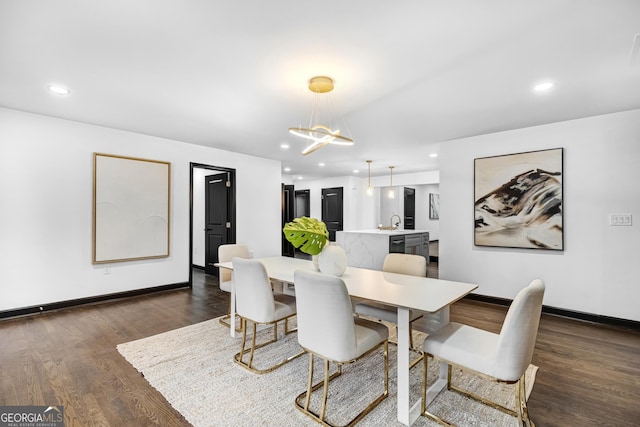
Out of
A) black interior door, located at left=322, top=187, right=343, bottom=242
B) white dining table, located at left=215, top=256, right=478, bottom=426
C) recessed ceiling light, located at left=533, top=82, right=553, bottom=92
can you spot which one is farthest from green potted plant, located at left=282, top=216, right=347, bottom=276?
black interior door, located at left=322, top=187, right=343, bottom=242

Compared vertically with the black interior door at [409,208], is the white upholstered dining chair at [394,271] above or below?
below

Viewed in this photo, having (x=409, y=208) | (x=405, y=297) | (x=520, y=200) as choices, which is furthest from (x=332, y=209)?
(x=405, y=297)

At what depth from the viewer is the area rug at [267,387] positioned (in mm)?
1796

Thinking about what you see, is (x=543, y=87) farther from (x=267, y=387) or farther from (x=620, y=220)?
(x=267, y=387)

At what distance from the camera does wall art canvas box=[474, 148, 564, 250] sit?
3.70 metres

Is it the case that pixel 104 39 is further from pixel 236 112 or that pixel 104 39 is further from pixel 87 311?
pixel 87 311

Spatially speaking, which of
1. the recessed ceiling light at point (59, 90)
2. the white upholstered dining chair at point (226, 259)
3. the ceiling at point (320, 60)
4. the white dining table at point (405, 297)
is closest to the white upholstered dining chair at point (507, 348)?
the white dining table at point (405, 297)

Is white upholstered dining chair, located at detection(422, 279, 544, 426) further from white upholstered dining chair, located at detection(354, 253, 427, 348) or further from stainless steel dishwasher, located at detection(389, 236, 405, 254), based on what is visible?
stainless steel dishwasher, located at detection(389, 236, 405, 254)

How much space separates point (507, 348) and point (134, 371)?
8.31 ft

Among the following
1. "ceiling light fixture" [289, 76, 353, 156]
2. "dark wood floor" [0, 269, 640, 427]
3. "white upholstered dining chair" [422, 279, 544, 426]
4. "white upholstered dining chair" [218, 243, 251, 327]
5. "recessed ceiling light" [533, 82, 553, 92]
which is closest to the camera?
"white upholstered dining chair" [422, 279, 544, 426]

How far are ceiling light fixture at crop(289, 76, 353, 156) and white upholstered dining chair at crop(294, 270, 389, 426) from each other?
128cm

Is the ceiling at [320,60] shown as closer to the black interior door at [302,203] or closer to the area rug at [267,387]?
the area rug at [267,387]

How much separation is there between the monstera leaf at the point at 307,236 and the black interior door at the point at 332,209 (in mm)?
6543

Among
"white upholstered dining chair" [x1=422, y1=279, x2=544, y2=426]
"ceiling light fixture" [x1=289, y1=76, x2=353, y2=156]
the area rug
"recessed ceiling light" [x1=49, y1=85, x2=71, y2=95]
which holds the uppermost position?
"recessed ceiling light" [x1=49, y1=85, x2=71, y2=95]
